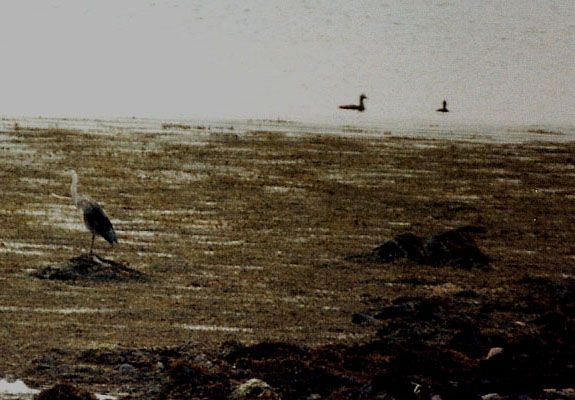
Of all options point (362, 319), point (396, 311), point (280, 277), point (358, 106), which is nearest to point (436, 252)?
point (280, 277)

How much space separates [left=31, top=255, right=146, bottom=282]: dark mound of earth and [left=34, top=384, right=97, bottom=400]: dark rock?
217 inches

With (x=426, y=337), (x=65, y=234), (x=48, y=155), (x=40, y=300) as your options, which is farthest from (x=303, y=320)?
(x=48, y=155)

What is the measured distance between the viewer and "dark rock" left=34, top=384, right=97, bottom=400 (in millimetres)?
11836

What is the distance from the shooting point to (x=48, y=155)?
30.3 metres

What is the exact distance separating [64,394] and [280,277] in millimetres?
6917

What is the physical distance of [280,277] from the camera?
727 inches

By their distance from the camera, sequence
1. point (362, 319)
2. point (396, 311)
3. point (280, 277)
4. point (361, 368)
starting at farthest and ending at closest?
point (280, 277) → point (396, 311) → point (362, 319) → point (361, 368)

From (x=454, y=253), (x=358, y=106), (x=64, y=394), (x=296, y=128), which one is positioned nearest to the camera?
(x=64, y=394)

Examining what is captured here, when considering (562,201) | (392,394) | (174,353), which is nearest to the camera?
(392,394)

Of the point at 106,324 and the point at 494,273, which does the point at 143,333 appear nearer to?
the point at 106,324

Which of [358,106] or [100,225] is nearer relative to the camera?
[100,225]

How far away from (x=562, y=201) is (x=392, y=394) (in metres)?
17.1

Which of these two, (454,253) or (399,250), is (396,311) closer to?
(399,250)

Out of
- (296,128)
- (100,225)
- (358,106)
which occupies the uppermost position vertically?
(358,106)
